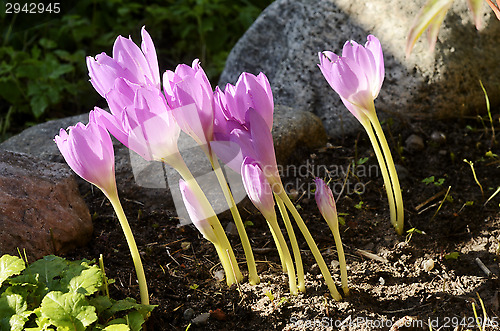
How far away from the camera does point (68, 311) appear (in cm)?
129

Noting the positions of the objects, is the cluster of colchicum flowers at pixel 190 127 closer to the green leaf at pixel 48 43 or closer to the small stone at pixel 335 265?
the small stone at pixel 335 265

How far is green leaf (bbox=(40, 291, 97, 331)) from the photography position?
1281 mm

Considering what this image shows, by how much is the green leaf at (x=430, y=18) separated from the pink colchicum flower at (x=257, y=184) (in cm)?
44

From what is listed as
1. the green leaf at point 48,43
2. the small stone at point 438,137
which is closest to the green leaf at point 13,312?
the small stone at point 438,137

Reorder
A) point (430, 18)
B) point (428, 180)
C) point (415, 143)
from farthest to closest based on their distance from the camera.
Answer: point (415, 143), point (428, 180), point (430, 18)

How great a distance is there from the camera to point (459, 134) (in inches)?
95.3

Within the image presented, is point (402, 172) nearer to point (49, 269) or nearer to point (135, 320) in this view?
point (135, 320)

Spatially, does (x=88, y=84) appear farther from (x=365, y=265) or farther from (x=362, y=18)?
(x=365, y=265)

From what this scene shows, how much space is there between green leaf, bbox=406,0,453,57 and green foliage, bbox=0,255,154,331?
0.90 metres

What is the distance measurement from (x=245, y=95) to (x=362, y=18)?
140 centimetres

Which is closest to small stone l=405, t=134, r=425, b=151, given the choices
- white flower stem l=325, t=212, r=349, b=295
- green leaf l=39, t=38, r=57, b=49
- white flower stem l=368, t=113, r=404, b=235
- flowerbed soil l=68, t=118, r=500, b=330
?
flowerbed soil l=68, t=118, r=500, b=330

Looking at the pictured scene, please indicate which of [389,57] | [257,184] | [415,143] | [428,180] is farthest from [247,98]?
[389,57]

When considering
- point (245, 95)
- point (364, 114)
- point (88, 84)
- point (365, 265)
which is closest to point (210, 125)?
point (245, 95)

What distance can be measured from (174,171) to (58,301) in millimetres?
967
